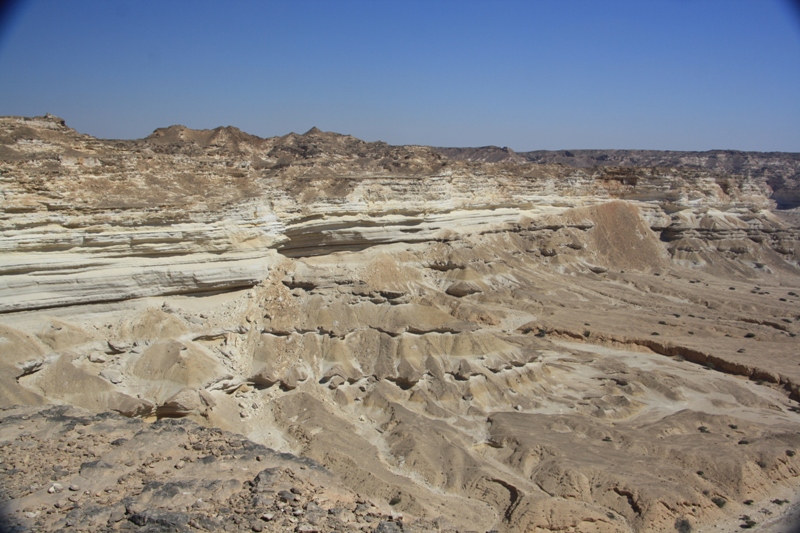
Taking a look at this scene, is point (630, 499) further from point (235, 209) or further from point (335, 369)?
point (235, 209)

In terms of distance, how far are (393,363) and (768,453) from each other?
17083mm

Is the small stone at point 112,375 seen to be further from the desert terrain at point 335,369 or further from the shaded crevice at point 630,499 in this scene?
the shaded crevice at point 630,499

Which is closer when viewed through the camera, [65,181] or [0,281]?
[0,281]

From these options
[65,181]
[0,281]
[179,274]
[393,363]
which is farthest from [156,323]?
[393,363]

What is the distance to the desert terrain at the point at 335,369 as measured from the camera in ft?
47.2


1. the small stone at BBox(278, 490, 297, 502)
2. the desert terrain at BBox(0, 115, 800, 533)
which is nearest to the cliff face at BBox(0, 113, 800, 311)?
the desert terrain at BBox(0, 115, 800, 533)

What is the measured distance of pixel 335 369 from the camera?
27.7 meters

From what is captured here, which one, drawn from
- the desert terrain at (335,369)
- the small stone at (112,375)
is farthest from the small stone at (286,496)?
the small stone at (112,375)

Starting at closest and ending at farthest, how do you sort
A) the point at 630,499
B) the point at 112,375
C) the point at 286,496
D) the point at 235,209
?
the point at 286,496
the point at 630,499
the point at 112,375
the point at 235,209

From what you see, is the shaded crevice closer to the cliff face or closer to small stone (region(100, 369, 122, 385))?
small stone (region(100, 369, 122, 385))

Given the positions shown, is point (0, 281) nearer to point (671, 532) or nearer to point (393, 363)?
point (393, 363)

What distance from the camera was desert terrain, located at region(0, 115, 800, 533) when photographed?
47.2 ft

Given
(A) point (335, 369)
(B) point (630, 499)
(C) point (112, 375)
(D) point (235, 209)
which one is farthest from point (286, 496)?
(D) point (235, 209)

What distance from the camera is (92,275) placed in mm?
25781
